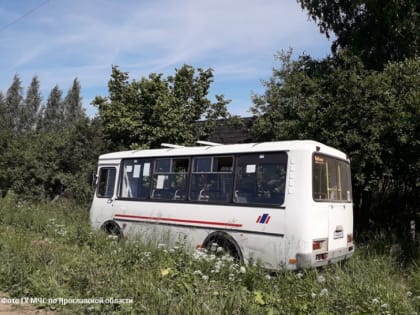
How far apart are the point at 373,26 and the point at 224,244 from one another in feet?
28.4

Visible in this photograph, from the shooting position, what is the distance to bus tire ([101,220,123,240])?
10.3 metres

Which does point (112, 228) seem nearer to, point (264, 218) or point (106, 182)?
point (106, 182)

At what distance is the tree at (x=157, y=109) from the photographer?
1550cm

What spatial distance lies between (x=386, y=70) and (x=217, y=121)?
770 cm

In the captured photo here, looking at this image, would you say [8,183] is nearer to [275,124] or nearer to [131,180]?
[131,180]

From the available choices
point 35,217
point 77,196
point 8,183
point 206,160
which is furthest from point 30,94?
point 206,160

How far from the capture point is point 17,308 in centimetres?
534

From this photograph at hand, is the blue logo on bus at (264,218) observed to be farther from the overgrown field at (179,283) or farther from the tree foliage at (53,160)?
the tree foliage at (53,160)

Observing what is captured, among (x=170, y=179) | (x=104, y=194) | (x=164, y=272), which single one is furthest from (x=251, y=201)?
(x=104, y=194)

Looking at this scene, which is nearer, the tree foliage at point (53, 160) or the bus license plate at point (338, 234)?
the bus license plate at point (338, 234)

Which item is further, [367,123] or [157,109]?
[157,109]

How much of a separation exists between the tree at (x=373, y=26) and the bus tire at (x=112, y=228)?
25.5ft

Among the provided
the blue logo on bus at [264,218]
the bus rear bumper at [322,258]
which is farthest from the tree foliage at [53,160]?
the bus rear bumper at [322,258]

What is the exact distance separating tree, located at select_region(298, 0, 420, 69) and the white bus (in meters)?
5.22
